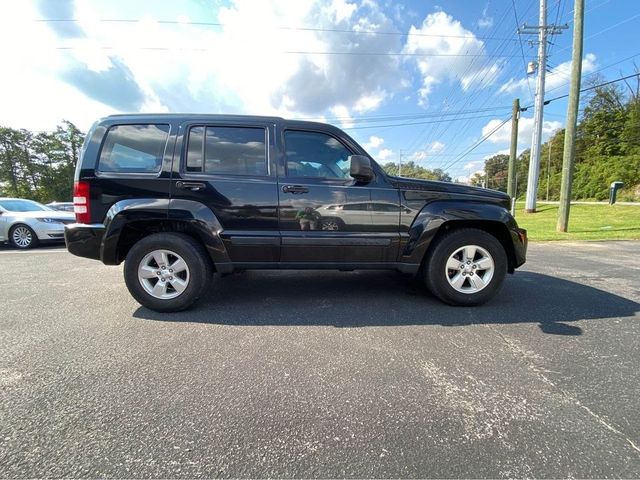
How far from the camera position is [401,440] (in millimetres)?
1616

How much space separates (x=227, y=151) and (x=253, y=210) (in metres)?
0.70

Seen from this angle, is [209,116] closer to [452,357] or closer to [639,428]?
[452,357]

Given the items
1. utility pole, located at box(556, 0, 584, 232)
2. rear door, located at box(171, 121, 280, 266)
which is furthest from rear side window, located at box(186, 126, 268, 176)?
utility pole, located at box(556, 0, 584, 232)

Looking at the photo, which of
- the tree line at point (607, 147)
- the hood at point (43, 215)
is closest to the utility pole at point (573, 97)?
the hood at point (43, 215)

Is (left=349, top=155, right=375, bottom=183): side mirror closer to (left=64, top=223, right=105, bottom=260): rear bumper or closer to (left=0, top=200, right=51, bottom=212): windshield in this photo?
(left=64, top=223, right=105, bottom=260): rear bumper

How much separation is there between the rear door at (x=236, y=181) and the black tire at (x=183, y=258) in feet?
1.13

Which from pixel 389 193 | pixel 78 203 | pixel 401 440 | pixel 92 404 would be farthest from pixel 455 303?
pixel 78 203

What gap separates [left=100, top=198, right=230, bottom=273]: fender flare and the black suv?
0.03ft

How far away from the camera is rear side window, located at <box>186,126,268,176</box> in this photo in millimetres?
3273

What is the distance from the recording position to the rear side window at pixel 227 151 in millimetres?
3273

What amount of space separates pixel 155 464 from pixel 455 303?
3.04 metres

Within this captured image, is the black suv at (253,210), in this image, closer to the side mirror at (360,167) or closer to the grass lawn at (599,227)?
the side mirror at (360,167)

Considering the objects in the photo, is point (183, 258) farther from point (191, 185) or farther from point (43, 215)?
point (43, 215)

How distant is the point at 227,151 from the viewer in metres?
3.31
